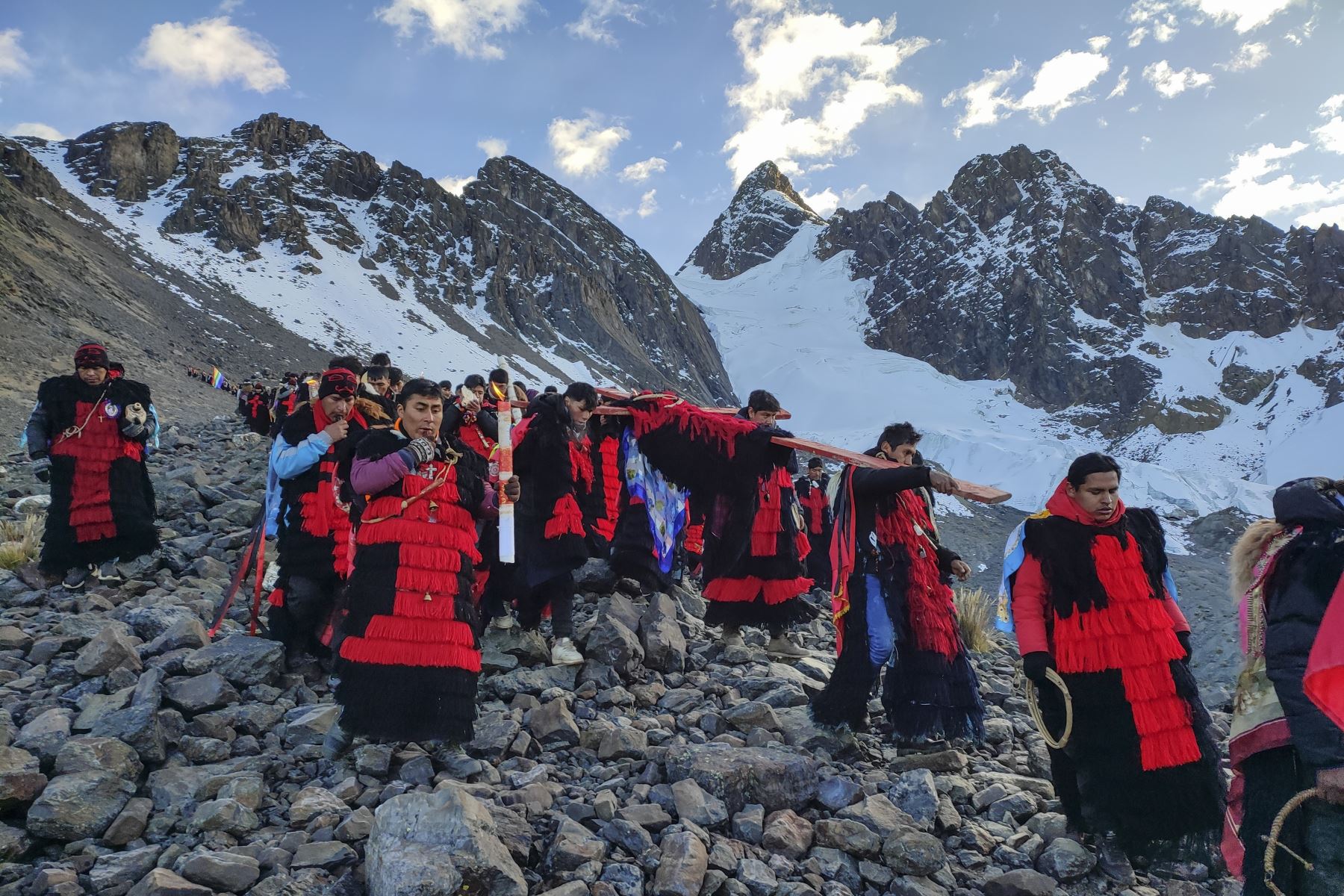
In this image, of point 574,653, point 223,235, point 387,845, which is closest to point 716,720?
point 574,653

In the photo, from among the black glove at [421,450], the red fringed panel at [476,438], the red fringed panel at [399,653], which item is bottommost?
the red fringed panel at [399,653]

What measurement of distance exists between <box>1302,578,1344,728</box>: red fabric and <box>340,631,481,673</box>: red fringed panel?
120 inches

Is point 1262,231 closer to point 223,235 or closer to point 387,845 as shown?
point 223,235

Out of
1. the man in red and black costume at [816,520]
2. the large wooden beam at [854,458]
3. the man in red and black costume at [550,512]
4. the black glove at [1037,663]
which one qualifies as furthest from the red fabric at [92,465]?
the man in red and black costume at [816,520]

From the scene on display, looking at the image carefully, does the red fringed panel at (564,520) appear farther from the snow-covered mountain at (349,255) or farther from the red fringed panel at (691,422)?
the snow-covered mountain at (349,255)

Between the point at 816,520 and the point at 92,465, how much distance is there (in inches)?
315

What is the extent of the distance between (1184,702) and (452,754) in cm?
333

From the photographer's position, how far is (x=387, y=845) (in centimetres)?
249

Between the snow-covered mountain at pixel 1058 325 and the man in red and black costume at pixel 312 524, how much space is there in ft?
267

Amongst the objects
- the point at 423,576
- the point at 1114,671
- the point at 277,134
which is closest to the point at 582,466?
the point at 423,576

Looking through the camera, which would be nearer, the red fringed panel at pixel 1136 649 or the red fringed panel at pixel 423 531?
the red fringed panel at pixel 1136 649

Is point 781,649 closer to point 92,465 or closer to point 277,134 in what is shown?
point 92,465

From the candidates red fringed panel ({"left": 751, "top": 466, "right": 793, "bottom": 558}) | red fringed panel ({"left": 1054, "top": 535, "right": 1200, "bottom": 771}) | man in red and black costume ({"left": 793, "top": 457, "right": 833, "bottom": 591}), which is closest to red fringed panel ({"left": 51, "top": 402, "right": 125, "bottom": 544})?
red fringed panel ({"left": 751, "top": 466, "right": 793, "bottom": 558})

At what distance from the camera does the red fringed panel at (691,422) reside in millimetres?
5297
